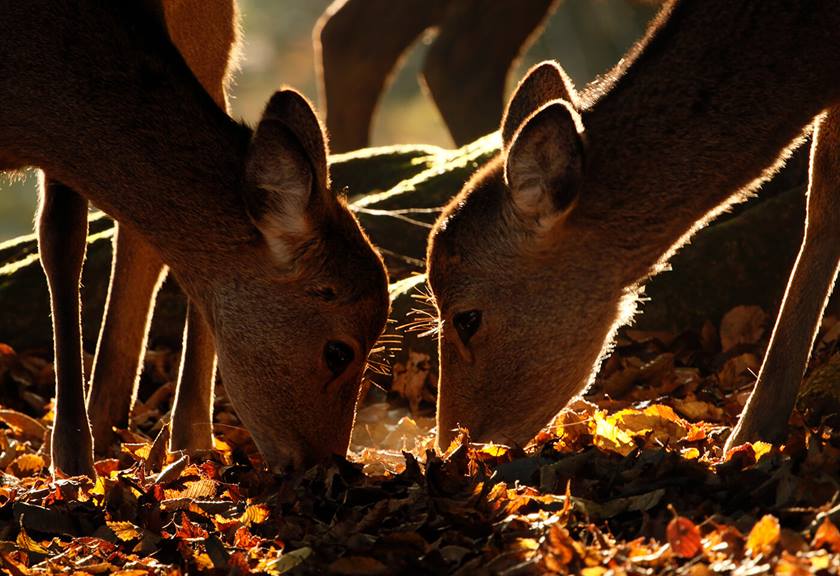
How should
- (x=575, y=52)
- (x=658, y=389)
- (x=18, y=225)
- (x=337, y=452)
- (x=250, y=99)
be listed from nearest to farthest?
(x=337, y=452) → (x=658, y=389) → (x=575, y=52) → (x=18, y=225) → (x=250, y=99)

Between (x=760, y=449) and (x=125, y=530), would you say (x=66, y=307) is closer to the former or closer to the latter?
(x=125, y=530)

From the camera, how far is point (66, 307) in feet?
19.8

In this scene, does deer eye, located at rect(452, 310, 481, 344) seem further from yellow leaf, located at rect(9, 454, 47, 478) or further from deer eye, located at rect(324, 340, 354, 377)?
yellow leaf, located at rect(9, 454, 47, 478)

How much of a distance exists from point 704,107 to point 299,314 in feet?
6.24

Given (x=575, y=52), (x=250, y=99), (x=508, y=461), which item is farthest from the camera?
(x=250, y=99)

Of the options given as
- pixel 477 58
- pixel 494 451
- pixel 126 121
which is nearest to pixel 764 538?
pixel 494 451

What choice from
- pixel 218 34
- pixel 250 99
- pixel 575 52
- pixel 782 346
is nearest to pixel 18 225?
pixel 250 99

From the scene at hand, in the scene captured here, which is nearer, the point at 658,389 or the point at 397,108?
the point at 658,389

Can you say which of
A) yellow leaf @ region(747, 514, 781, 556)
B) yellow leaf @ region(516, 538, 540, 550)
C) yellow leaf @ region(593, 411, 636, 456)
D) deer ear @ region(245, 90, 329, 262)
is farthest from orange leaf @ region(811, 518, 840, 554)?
deer ear @ region(245, 90, 329, 262)

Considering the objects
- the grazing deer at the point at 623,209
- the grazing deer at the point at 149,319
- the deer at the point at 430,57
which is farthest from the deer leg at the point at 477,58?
the grazing deer at the point at 623,209

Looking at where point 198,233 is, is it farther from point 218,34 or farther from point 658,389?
point 658,389

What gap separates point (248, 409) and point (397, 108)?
29.2 metres

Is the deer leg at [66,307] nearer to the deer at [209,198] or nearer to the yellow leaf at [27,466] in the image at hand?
the yellow leaf at [27,466]

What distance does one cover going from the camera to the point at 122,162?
5320 millimetres
